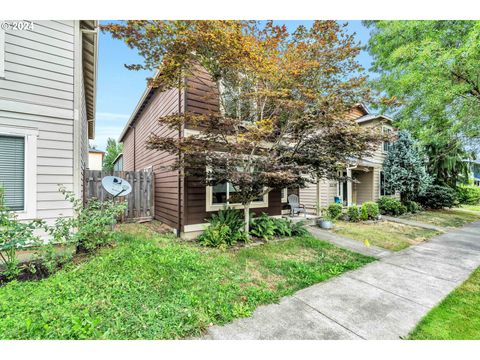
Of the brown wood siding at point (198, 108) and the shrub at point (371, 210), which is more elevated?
the brown wood siding at point (198, 108)

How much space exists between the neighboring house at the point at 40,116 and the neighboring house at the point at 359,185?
29.2 ft

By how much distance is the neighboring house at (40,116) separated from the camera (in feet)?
11.3

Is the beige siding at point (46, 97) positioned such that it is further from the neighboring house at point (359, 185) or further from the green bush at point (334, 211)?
the neighboring house at point (359, 185)

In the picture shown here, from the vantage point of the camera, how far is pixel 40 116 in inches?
145

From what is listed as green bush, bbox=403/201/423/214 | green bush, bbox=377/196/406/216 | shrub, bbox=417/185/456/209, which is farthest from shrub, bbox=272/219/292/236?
shrub, bbox=417/185/456/209

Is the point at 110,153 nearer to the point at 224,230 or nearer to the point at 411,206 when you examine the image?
the point at 224,230

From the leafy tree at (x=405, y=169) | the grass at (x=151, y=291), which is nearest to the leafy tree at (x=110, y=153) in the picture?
the grass at (x=151, y=291)

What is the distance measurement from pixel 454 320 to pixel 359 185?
10.7 meters

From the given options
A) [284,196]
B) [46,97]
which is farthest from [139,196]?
[284,196]

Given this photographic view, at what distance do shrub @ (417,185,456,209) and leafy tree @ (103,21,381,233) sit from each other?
10.8 m

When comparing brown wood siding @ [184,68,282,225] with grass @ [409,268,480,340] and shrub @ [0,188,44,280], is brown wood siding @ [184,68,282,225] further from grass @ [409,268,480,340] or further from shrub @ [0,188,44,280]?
A: grass @ [409,268,480,340]

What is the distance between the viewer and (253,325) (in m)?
2.26

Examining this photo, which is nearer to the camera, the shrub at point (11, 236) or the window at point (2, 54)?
the shrub at point (11, 236)
